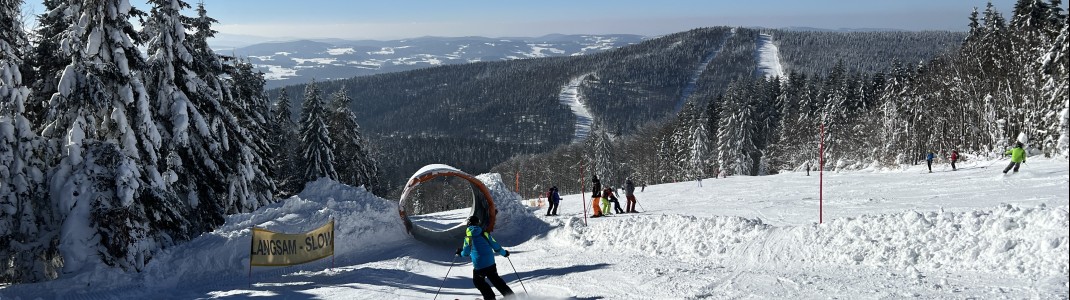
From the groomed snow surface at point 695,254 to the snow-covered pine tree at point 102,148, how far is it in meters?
0.73

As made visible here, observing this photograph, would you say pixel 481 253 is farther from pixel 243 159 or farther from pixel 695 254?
pixel 243 159

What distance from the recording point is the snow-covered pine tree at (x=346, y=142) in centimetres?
3647

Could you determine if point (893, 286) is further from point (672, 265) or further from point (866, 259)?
point (672, 265)

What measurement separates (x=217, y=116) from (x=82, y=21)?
502 centimetres

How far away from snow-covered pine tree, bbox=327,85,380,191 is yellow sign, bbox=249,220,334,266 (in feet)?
68.9

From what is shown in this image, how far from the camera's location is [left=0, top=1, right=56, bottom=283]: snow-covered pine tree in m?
13.8

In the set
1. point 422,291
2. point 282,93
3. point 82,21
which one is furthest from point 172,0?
point 282,93

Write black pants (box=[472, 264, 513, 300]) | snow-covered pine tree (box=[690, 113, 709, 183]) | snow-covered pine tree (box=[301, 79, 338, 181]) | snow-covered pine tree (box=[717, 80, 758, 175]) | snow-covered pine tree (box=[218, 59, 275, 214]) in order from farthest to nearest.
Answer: snow-covered pine tree (box=[690, 113, 709, 183]) < snow-covered pine tree (box=[717, 80, 758, 175]) < snow-covered pine tree (box=[301, 79, 338, 181]) < snow-covered pine tree (box=[218, 59, 275, 214]) < black pants (box=[472, 264, 513, 300])

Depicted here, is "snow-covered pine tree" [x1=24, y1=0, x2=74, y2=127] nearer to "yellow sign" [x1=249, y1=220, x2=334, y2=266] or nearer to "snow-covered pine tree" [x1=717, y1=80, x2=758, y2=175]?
"yellow sign" [x1=249, y1=220, x2=334, y2=266]

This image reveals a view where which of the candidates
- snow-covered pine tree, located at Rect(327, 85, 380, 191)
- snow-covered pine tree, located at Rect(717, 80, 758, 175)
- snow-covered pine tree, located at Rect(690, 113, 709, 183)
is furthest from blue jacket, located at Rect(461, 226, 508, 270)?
snow-covered pine tree, located at Rect(690, 113, 709, 183)

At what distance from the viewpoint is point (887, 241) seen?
11.0 metres

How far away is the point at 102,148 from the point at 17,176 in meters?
1.92

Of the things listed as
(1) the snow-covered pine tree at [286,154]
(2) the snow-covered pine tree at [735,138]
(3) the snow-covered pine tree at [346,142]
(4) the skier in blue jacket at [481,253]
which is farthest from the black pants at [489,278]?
(2) the snow-covered pine tree at [735,138]

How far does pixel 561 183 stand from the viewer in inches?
3802
